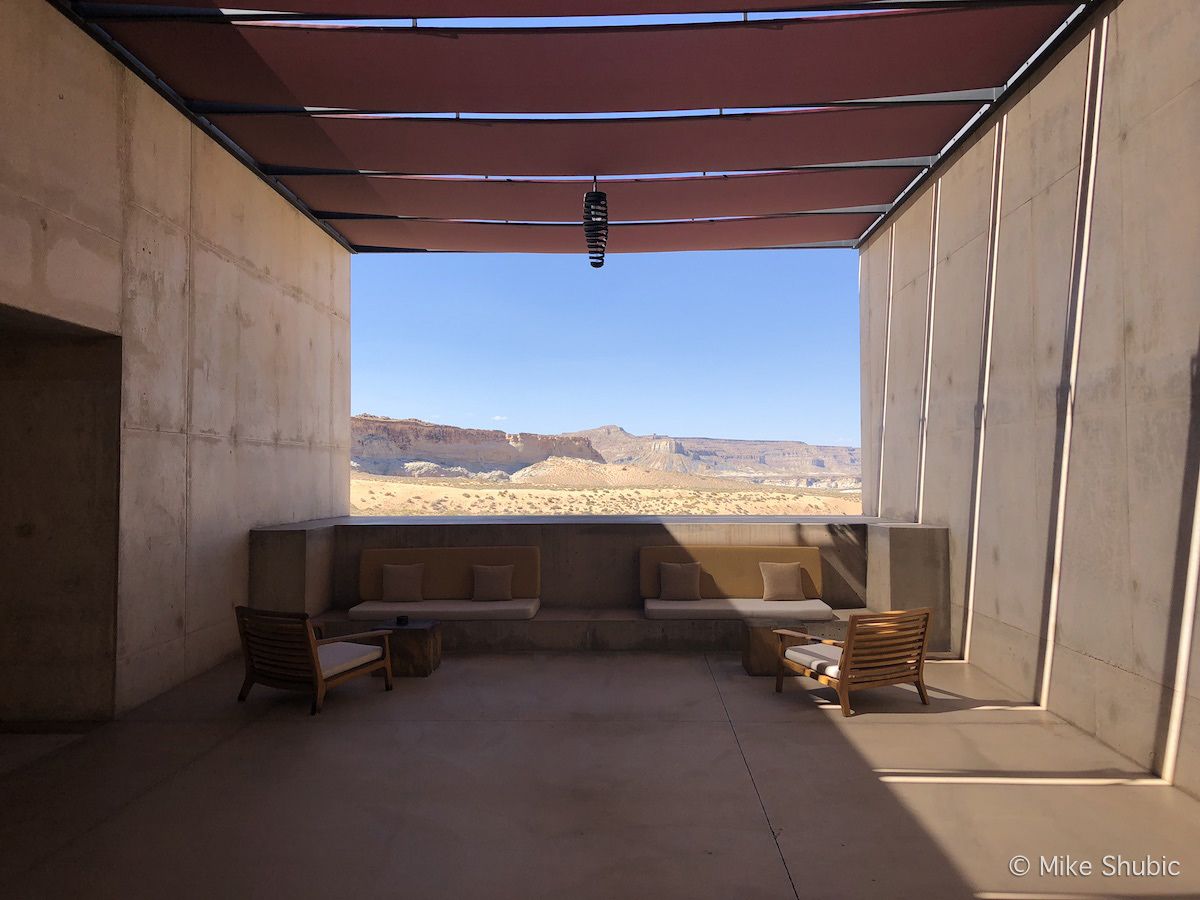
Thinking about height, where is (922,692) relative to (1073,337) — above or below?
below

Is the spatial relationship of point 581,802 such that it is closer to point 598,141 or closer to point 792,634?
point 792,634

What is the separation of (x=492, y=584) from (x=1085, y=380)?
5.49 metres

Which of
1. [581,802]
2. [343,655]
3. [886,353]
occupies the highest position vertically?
[886,353]

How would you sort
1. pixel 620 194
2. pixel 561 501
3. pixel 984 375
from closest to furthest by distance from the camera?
pixel 984 375 < pixel 620 194 < pixel 561 501

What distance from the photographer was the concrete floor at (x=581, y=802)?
298 centimetres

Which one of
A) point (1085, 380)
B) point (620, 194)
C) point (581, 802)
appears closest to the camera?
point (581, 802)

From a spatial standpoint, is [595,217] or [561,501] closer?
[595,217]

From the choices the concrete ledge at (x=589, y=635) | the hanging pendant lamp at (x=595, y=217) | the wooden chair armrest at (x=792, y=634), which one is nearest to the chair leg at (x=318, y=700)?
the concrete ledge at (x=589, y=635)

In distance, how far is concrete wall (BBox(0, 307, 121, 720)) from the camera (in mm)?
4914

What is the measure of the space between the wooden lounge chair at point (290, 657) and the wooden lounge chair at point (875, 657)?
358 cm

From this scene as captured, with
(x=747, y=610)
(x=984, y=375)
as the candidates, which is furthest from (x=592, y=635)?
(x=984, y=375)

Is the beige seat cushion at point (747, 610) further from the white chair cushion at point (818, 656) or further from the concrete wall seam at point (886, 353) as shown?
the concrete wall seam at point (886, 353)

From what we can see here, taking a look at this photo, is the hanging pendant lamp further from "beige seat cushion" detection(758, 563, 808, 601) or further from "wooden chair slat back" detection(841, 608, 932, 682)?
"wooden chair slat back" detection(841, 608, 932, 682)

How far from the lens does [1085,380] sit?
461 cm
